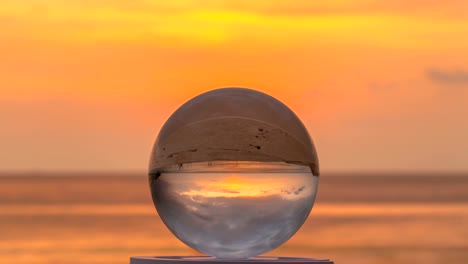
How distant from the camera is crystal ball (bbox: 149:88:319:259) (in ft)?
28.6

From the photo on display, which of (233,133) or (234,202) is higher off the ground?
(233,133)

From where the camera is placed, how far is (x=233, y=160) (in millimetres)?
8734

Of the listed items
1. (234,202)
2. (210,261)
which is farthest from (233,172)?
(210,261)

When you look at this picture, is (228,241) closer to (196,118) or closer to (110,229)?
(196,118)

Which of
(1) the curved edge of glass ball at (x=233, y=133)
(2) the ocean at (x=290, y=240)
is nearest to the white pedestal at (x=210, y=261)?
(1) the curved edge of glass ball at (x=233, y=133)

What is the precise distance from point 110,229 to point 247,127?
48.0m

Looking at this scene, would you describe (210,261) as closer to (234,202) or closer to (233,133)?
(234,202)

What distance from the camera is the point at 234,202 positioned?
8.71 m

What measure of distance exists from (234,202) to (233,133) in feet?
1.42

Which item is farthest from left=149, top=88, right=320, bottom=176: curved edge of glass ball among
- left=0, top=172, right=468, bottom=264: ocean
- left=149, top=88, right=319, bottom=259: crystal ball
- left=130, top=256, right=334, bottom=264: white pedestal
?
left=0, top=172, right=468, bottom=264: ocean

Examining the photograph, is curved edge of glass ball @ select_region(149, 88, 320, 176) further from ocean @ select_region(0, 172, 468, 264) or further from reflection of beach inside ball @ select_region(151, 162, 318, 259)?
ocean @ select_region(0, 172, 468, 264)

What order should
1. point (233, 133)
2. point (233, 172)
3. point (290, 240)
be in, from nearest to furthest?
1. point (233, 172)
2. point (233, 133)
3. point (290, 240)

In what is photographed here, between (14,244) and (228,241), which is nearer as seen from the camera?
(228,241)

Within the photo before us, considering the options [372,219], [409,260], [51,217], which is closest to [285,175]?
[409,260]
